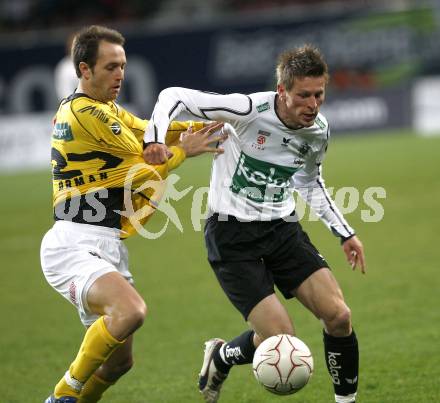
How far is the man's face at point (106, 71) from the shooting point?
5.30 m

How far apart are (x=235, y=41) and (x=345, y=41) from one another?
2744 mm

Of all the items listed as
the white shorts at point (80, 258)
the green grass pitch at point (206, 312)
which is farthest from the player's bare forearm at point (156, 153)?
the green grass pitch at point (206, 312)

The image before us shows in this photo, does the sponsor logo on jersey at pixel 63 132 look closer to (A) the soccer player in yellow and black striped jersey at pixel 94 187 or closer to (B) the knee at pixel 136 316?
(A) the soccer player in yellow and black striped jersey at pixel 94 187

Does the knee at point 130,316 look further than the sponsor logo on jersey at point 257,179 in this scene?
No

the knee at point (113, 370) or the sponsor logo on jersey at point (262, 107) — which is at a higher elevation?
the sponsor logo on jersey at point (262, 107)

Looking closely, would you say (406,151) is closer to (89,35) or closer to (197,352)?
(197,352)

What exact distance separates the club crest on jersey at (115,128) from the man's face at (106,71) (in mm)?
250

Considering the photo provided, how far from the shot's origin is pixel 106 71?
5316 mm

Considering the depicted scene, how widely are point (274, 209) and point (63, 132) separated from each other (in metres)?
1.37

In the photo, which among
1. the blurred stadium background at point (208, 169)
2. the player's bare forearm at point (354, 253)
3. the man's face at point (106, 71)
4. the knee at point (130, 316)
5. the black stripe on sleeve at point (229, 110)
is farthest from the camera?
the blurred stadium background at point (208, 169)

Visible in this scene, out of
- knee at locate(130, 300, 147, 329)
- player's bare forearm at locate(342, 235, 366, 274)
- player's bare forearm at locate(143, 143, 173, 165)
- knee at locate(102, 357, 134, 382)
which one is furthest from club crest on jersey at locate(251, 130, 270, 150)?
knee at locate(102, 357, 134, 382)

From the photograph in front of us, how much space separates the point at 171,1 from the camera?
26.0 meters

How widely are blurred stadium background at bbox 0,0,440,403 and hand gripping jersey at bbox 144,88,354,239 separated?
1343mm

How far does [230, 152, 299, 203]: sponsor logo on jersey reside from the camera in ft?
18.5
